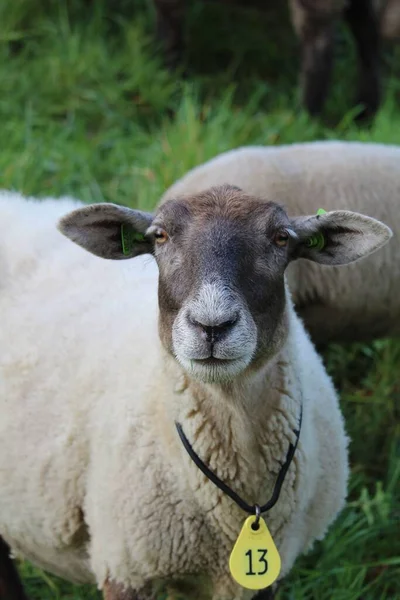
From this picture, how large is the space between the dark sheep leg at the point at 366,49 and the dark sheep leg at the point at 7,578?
4447mm

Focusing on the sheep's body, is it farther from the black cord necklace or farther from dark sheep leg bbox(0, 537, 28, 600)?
dark sheep leg bbox(0, 537, 28, 600)

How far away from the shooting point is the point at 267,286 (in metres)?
2.30

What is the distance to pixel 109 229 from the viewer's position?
8.25 feet

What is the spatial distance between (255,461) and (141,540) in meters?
0.37

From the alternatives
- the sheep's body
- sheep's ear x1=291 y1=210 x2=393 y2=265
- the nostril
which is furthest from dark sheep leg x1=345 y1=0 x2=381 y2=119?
the nostril

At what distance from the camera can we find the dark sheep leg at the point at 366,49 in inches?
261

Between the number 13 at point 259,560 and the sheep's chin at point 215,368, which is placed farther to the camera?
the number 13 at point 259,560

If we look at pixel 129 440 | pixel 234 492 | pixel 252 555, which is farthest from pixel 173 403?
pixel 252 555

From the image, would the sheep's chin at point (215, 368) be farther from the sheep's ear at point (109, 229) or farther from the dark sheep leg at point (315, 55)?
the dark sheep leg at point (315, 55)

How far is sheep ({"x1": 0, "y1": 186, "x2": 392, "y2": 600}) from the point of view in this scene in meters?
2.27

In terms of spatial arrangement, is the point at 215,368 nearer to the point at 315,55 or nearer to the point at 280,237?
the point at 280,237

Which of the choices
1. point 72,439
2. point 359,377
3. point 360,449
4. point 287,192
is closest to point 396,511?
point 360,449

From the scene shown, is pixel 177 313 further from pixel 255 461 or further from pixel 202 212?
pixel 255 461

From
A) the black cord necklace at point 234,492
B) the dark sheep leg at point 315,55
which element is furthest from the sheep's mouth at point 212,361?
the dark sheep leg at point 315,55
